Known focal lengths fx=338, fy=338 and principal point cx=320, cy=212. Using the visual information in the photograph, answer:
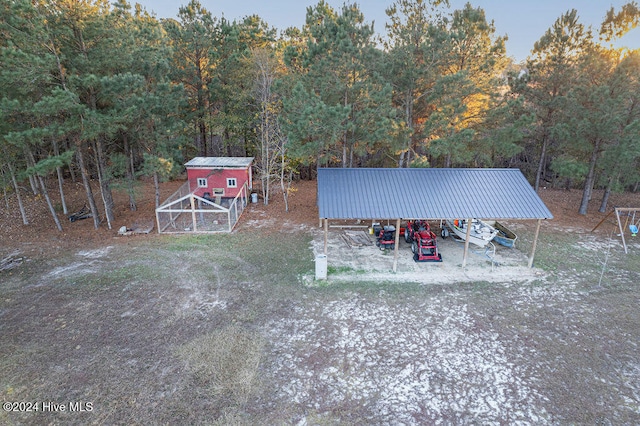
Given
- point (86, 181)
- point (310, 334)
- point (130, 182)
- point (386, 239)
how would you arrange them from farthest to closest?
point (130, 182)
point (86, 181)
point (386, 239)
point (310, 334)

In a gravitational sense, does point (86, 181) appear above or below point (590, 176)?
below

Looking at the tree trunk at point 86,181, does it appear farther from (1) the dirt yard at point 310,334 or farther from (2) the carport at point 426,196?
(2) the carport at point 426,196

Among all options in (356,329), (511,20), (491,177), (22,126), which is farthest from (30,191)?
(511,20)

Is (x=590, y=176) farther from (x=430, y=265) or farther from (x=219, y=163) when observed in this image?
(x=219, y=163)

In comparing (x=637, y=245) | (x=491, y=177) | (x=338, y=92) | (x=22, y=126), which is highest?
(x=338, y=92)

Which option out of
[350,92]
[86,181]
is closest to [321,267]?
[350,92]

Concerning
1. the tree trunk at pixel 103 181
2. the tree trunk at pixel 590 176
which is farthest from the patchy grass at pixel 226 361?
the tree trunk at pixel 590 176

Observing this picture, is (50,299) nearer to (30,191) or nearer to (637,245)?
(30,191)
